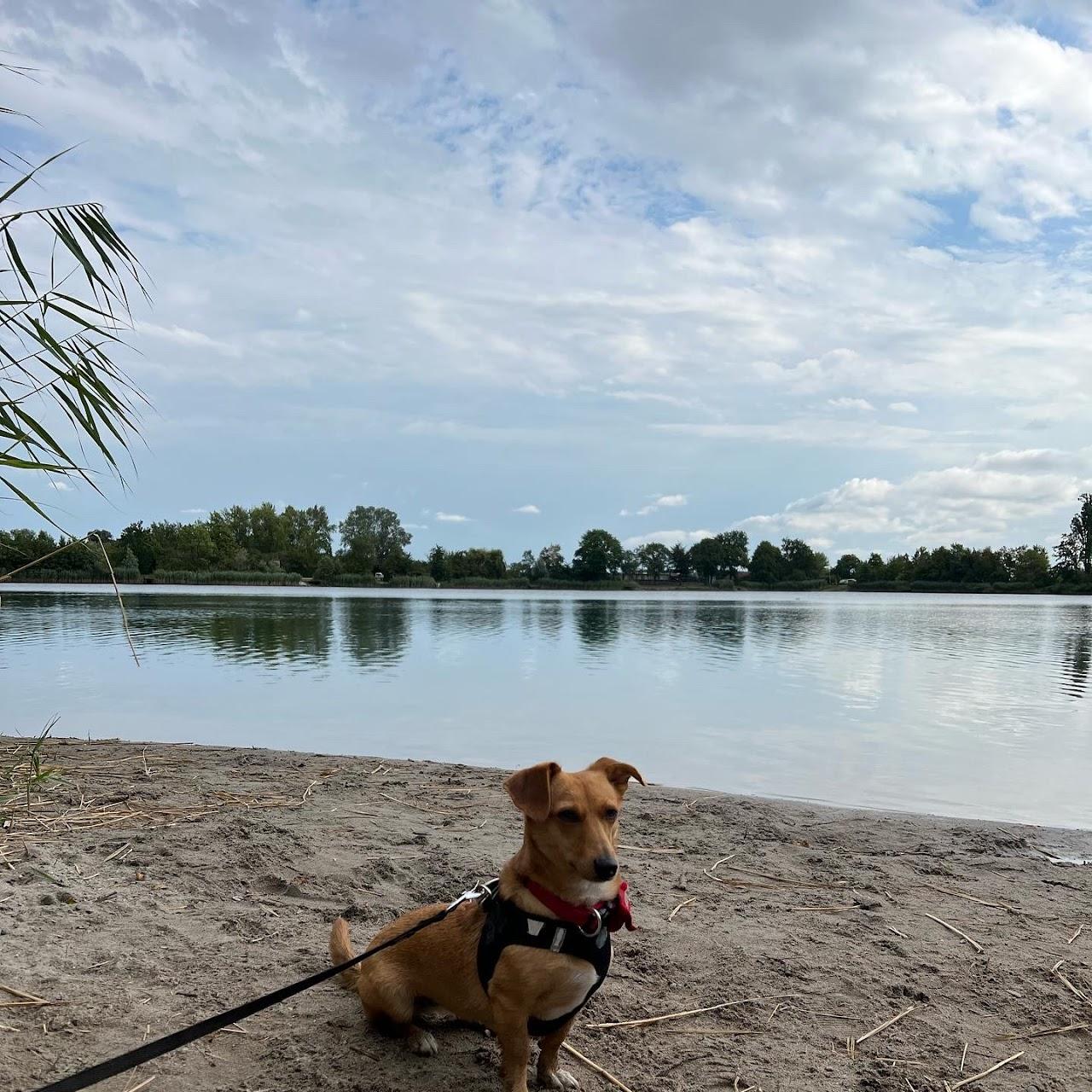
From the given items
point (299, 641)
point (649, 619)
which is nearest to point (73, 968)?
point (299, 641)

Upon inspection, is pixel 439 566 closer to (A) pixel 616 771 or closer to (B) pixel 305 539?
(B) pixel 305 539

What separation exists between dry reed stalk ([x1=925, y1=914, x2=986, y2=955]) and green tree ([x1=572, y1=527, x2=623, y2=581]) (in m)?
122

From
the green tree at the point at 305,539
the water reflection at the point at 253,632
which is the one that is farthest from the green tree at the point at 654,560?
the water reflection at the point at 253,632

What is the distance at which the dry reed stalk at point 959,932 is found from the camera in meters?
4.88

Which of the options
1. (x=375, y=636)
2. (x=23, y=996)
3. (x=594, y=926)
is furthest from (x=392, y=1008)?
(x=375, y=636)

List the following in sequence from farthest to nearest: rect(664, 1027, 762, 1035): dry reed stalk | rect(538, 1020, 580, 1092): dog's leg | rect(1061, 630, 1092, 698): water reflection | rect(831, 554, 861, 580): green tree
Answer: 1. rect(831, 554, 861, 580): green tree
2. rect(1061, 630, 1092, 698): water reflection
3. rect(664, 1027, 762, 1035): dry reed stalk
4. rect(538, 1020, 580, 1092): dog's leg

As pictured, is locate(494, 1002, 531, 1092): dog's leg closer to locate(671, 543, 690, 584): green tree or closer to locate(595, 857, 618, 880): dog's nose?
locate(595, 857, 618, 880): dog's nose

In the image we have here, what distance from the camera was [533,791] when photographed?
316 centimetres

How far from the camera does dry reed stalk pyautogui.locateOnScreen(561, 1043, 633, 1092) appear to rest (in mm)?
3492

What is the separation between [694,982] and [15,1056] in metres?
2.99

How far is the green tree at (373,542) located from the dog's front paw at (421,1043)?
113410 mm

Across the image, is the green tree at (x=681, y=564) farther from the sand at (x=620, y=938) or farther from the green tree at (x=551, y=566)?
the sand at (x=620, y=938)

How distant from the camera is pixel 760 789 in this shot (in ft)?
31.6

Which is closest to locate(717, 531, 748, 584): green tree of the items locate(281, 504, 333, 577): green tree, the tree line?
the tree line
